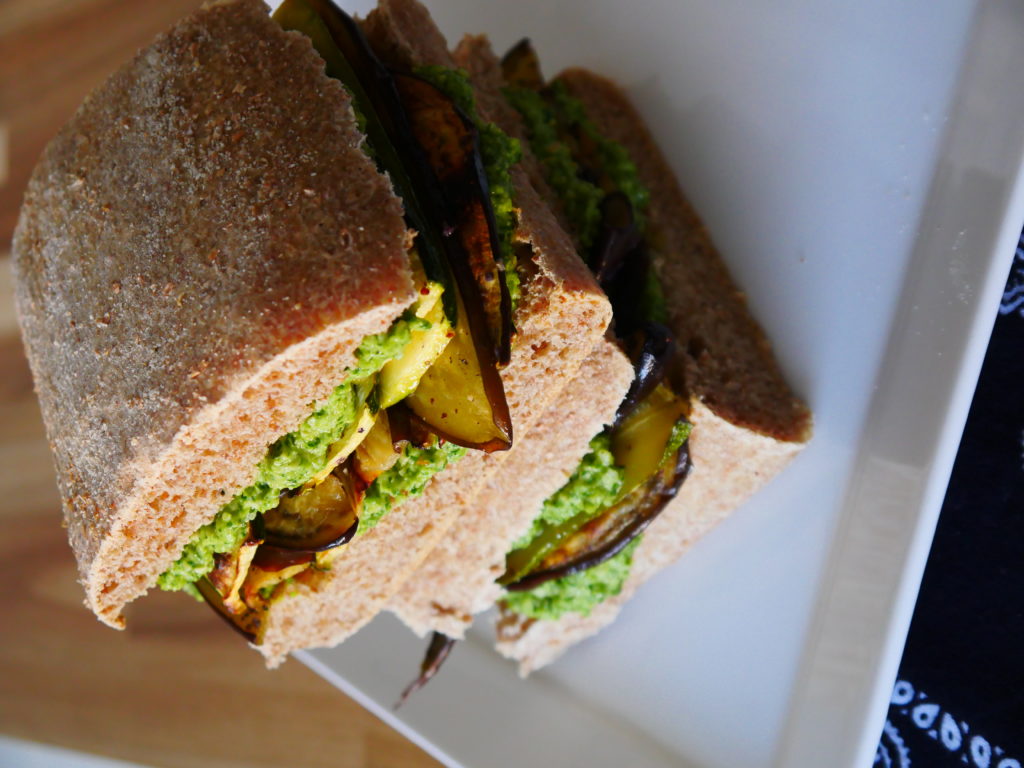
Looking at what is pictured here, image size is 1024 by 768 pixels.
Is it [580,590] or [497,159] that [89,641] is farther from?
[497,159]

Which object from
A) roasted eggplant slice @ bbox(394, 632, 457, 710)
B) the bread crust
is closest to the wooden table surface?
roasted eggplant slice @ bbox(394, 632, 457, 710)

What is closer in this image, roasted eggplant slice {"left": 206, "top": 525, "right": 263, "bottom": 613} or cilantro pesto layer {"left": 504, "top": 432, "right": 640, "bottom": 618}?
roasted eggplant slice {"left": 206, "top": 525, "right": 263, "bottom": 613}

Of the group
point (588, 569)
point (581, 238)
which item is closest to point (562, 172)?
point (581, 238)

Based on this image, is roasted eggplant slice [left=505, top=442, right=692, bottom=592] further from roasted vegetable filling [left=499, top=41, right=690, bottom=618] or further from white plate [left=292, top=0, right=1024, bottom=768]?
white plate [left=292, top=0, right=1024, bottom=768]

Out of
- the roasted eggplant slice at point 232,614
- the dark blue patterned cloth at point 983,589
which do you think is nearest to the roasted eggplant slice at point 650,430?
the dark blue patterned cloth at point 983,589

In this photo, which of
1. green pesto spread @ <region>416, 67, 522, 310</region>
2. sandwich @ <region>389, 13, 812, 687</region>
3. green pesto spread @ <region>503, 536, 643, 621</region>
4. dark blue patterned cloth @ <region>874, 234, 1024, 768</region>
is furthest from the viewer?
Answer: green pesto spread @ <region>503, 536, 643, 621</region>

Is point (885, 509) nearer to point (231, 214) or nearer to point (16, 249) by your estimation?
point (231, 214)

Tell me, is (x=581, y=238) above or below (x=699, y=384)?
above

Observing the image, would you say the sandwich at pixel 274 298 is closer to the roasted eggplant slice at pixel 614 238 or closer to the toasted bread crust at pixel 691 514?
the roasted eggplant slice at pixel 614 238
